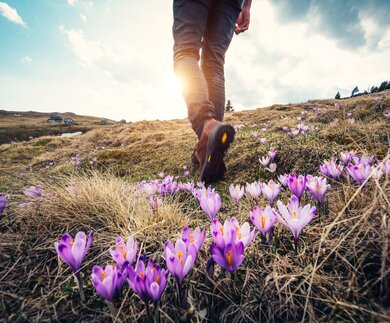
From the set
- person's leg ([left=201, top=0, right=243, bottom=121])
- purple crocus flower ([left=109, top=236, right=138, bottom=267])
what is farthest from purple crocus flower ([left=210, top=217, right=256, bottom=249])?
person's leg ([left=201, top=0, right=243, bottom=121])

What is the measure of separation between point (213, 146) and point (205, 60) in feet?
4.11

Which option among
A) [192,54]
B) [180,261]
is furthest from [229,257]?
[192,54]

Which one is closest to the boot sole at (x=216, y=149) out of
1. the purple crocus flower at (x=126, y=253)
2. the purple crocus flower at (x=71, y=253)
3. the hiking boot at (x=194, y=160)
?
the hiking boot at (x=194, y=160)

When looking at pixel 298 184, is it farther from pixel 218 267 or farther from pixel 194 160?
pixel 194 160

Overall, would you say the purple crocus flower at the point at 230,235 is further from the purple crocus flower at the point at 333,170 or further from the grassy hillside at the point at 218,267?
the purple crocus flower at the point at 333,170

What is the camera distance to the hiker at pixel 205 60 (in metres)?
2.30

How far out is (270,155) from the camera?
281 cm

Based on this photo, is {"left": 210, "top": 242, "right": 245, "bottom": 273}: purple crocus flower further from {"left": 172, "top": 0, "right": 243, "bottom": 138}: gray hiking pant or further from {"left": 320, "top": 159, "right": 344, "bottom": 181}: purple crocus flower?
{"left": 172, "top": 0, "right": 243, "bottom": 138}: gray hiking pant

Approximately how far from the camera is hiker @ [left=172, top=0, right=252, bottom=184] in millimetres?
2304

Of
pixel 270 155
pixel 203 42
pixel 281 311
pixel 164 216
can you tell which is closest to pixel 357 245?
pixel 281 311

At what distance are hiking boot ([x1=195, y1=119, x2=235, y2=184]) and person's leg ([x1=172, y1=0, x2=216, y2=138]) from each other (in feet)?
0.55

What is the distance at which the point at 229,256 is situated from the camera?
0.89m

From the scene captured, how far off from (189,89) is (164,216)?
1.34m

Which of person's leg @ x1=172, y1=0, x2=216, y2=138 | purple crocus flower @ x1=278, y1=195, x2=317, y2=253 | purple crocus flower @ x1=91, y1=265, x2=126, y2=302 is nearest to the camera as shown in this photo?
purple crocus flower @ x1=91, y1=265, x2=126, y2=302
